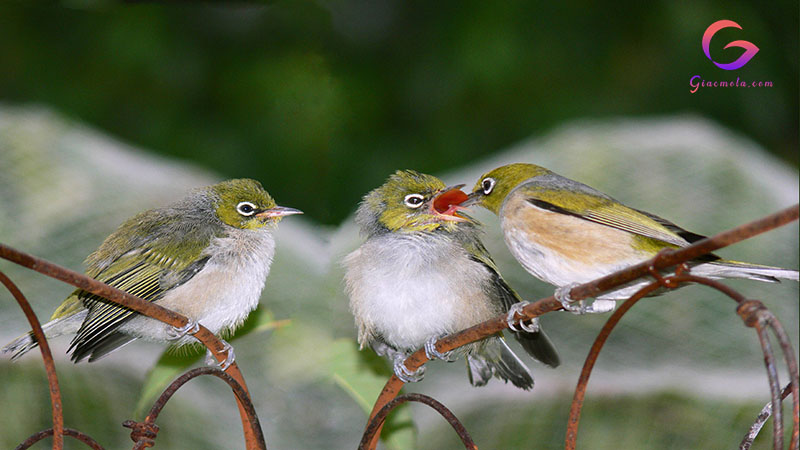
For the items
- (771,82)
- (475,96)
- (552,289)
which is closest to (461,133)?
(475,96)

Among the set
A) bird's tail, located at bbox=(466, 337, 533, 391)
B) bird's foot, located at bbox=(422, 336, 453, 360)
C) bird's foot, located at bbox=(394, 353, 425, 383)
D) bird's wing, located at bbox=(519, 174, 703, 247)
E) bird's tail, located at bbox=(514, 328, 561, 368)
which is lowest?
bird's foot, located at bbox=(394, 353, 425, 383)

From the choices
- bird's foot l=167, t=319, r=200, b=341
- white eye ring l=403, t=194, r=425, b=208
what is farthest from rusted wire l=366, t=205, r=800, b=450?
bird's foot l=167, t=319, r=200, b=341

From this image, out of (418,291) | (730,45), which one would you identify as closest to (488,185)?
(418,291)

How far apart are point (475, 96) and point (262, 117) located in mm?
742

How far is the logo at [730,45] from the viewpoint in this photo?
7.29 feet

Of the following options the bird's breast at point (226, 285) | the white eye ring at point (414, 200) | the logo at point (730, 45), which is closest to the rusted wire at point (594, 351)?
the white eye ring at point (414, 200)

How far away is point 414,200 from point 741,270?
0.75m

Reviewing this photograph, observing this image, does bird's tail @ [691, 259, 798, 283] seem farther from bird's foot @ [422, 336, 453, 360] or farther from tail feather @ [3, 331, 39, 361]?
tail feather @ [3, 331, 39, 361]

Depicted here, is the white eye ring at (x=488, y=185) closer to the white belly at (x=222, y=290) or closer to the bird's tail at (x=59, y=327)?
the white belly at (x=222, y=290)

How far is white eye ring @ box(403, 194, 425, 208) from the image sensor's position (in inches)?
66.1

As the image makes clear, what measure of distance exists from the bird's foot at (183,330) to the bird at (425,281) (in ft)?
1.34

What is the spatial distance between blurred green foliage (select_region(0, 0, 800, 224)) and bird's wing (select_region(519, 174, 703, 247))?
0.88 meters

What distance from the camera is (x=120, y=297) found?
1062mm

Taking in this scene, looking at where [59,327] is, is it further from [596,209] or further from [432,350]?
[596,209]
